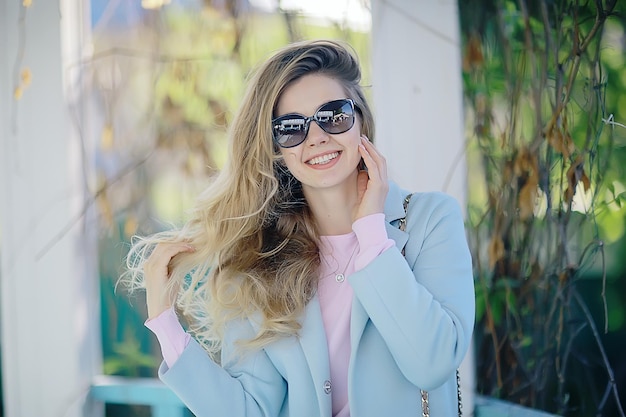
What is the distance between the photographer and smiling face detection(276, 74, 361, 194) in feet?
7.82

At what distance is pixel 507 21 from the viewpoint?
2.92m

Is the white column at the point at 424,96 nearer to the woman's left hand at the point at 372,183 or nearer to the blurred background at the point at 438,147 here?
the blurred background at the point at 438,147

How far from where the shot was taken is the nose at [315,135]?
237cm

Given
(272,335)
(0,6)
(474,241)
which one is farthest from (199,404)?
(0,6)

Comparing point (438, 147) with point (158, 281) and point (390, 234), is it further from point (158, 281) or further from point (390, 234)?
point (158, 281)

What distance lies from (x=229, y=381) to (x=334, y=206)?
648mm

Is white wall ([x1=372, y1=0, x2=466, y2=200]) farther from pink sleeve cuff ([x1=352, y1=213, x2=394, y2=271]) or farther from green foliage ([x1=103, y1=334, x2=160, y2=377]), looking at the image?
green foliage ([x1=103, y1=334, x2=160, y2=377])

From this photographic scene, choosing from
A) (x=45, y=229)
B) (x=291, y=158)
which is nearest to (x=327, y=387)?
(x=291, y=158)

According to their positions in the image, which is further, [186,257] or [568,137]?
[568,137]

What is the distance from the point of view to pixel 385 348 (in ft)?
7.60

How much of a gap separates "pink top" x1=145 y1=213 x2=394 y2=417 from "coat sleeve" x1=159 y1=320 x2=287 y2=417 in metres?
0.05

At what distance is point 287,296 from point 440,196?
566 millimetres

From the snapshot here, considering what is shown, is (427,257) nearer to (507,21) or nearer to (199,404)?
(199,404)

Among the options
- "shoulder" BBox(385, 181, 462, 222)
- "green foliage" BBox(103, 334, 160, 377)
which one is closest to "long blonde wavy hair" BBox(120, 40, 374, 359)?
"shoulder" BBox(385, 181, 462, 222)
